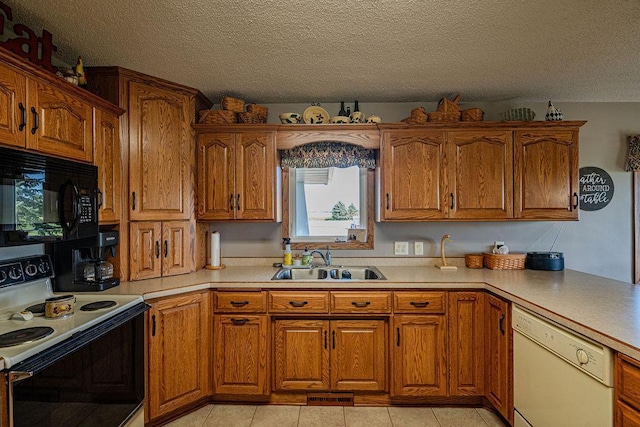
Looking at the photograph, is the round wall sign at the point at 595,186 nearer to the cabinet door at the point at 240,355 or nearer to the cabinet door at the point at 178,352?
the cabinet door at the point at 240,355

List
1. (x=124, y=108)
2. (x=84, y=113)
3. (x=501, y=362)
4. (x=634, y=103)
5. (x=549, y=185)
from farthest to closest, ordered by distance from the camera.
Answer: (x=634, y=103) < (x=549, y=185) < (x=124, y=108) < (x=501, y=362) < (x=84, y=113)

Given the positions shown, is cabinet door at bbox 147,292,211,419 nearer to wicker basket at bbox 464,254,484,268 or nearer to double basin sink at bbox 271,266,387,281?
double basin sink at bbox 271,266,387,281

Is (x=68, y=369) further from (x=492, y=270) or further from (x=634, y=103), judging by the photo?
(x=634, y=103)

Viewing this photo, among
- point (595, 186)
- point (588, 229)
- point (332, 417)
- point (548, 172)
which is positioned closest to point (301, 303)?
point (332, 417)

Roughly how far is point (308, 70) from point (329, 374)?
214 centimetres

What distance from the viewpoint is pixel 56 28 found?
1.76 m

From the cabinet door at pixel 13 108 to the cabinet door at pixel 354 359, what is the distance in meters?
2.01

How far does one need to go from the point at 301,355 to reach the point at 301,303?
0.37m

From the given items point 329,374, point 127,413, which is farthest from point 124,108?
point 329,374

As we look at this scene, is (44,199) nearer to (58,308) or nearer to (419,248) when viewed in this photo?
(58,308)

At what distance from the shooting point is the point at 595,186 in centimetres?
285

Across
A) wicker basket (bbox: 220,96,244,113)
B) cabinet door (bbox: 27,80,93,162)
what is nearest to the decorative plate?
wicker basket (bbox: 220,96,244,113)

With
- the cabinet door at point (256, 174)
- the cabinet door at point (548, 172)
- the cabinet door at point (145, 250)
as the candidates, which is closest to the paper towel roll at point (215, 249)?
the cabinet door at point (256, 174)

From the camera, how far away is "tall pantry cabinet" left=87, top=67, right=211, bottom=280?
218 centimetres
